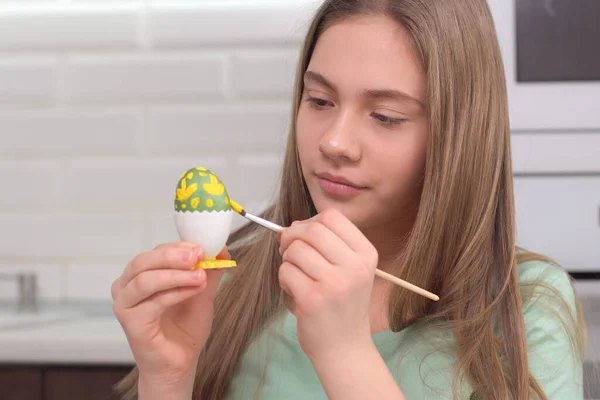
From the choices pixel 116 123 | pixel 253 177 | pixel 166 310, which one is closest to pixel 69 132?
pixel 116 123

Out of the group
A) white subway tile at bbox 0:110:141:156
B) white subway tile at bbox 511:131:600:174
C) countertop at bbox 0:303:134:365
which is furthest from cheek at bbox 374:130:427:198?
white subway tile at bbox 0:110:141:156

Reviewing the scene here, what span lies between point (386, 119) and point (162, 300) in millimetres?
388

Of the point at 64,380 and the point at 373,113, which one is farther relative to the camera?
the point at 64,380

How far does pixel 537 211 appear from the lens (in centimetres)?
165

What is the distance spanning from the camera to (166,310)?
1.14 m

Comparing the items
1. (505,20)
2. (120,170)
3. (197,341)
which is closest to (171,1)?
(120,170)

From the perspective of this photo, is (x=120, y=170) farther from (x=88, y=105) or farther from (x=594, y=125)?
(x=594, y=125)

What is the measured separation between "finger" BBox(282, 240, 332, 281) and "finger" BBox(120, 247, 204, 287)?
0.38 feet

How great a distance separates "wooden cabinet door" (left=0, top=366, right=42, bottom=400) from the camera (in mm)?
1599

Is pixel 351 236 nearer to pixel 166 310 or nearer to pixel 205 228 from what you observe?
pixel 205 228

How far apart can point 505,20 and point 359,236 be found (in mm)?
831

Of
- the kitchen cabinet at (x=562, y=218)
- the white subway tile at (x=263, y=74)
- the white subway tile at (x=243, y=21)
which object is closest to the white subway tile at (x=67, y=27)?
the white subway tile at (x=243, y=21)

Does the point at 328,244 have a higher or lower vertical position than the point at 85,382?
higher

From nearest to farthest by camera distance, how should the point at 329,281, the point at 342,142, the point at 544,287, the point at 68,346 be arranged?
the point at 329,281 < the point at 342,142 < the point at 544,287 < the point at 68,346
